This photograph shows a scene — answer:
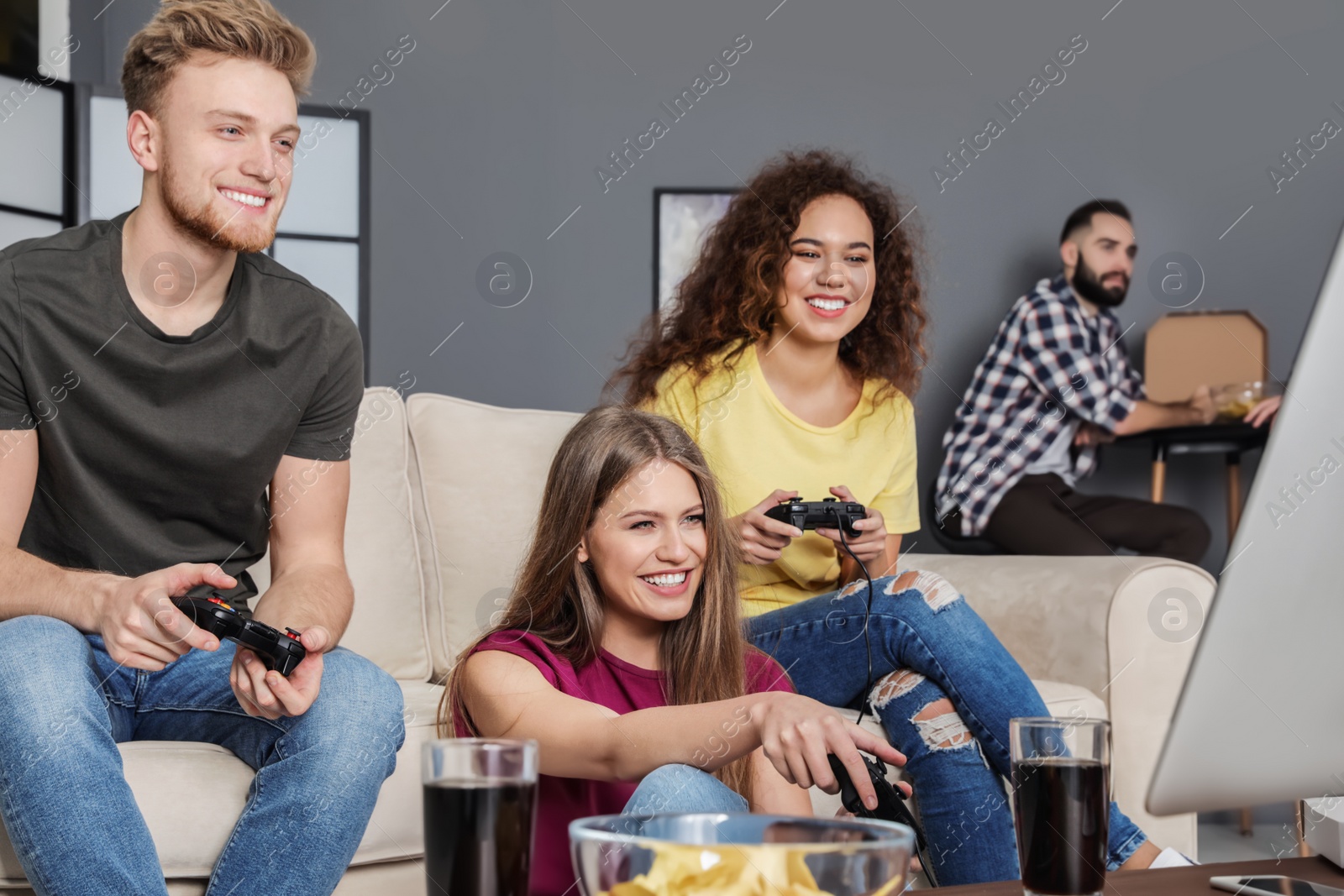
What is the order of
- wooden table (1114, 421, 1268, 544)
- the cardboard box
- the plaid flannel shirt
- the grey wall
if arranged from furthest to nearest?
1. the grey wall
2. the cardboard box
3. the plaid flannel shirt
4. wooden table (1114, 421, 1268, 544)

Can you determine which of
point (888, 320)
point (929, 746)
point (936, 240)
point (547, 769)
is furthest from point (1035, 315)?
point (547, 769)

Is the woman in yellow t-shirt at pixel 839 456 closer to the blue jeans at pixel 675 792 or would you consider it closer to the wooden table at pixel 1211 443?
the blue jeans at pixel 675 792

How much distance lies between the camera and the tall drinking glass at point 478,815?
483mm

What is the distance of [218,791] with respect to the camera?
3.75 feet

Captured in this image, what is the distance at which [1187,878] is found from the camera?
0.73 m

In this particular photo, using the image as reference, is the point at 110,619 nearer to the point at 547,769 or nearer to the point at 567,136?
the point at 547,769

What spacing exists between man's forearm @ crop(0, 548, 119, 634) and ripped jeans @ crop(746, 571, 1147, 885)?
2.60 ft

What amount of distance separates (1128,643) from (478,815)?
4.50 ft

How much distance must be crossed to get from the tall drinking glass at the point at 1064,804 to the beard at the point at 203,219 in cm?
108

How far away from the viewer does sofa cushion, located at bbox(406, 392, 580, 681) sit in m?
1.81

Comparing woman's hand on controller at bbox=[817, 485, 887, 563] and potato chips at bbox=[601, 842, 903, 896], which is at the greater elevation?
woman's hand on controller at bbox=[817, 485, 887, 563]

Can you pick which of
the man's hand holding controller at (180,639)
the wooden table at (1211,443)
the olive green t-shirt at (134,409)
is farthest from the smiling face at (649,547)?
the wooden table at (1211,443)

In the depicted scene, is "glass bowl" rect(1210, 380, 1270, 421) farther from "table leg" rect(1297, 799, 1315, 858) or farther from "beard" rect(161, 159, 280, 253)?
"beard" rect(161, 159, 280, 253)

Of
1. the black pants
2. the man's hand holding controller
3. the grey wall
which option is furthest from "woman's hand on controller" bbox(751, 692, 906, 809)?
the grey wall
